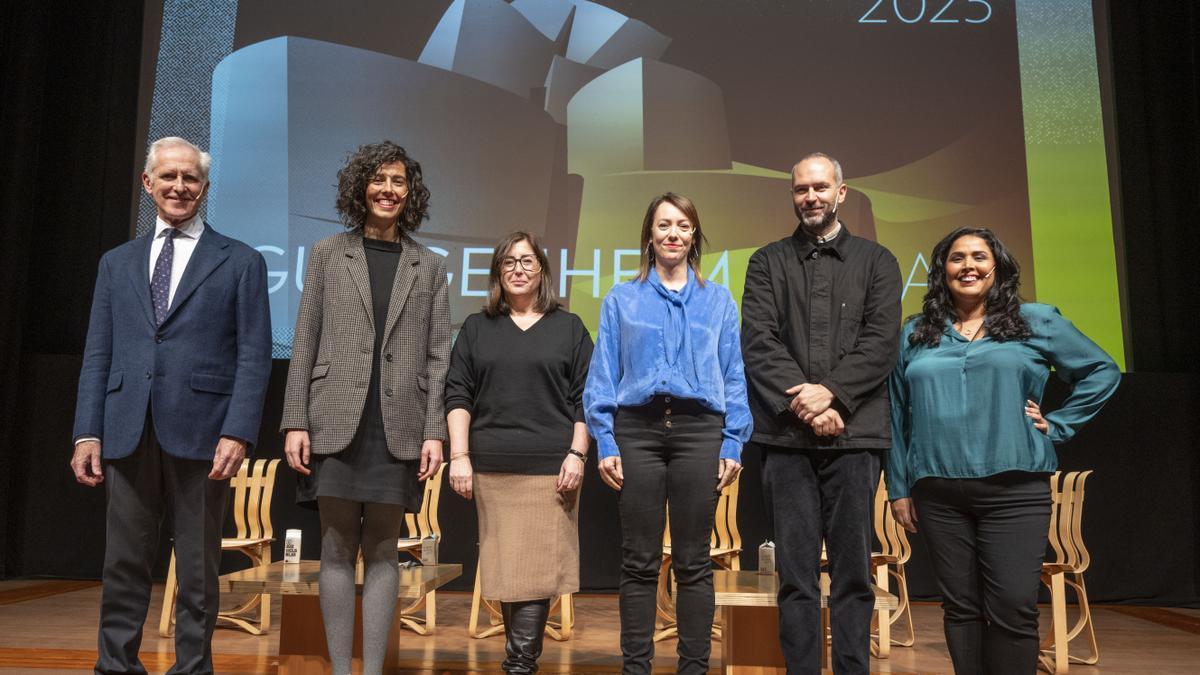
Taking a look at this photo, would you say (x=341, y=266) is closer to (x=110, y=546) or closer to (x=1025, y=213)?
(x=110, y=546)

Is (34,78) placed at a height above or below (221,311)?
above

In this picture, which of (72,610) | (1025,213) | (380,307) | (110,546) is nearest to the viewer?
(110,546)

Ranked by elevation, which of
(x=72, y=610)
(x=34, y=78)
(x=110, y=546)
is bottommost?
(x=72, y=610)

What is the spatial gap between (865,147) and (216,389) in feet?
13.2

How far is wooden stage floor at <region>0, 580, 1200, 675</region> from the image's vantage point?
3.31 metres

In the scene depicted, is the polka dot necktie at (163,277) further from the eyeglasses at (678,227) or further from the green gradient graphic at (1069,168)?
the green gradient graphic at (1069,168)

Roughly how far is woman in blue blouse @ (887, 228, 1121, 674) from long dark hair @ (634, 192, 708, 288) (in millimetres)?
642

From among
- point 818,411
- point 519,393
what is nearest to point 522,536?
point 519,393

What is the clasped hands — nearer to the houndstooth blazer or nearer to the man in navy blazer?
the houndstooth blazer

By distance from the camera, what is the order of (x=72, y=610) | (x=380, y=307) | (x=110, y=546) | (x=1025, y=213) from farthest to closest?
1. (x=1025, y=213)
2. (x=72, y=610)
3. (x=380, y=307)
4. (x=110, y=546)

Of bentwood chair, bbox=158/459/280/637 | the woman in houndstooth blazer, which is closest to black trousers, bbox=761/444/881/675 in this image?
the woman in houndstooth blazer

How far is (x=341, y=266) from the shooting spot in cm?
240

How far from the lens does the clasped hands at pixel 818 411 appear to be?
88.5 inches

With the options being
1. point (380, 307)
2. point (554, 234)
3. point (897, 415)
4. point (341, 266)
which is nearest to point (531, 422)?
point (380, 307)
